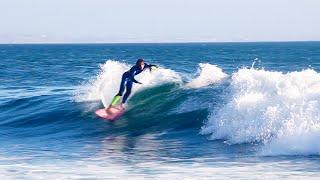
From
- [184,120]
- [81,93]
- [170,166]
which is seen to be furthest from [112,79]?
[170,166]

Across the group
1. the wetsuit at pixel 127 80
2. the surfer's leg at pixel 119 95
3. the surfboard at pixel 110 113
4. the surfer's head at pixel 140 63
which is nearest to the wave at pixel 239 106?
the surfboard at pixel 110 113

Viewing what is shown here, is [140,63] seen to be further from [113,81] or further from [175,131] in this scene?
[113,81]

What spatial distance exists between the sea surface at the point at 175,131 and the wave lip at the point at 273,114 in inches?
0.8

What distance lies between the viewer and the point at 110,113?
1950 cm

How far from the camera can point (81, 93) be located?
960 inches

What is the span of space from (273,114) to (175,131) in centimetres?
289

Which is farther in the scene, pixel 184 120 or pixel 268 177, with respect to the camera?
pixel 184 120

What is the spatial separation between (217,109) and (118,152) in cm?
363

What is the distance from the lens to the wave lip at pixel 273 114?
42.6 ft

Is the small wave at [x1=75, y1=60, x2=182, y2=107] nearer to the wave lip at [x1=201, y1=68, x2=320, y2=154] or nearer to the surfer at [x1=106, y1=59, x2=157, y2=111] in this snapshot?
the surfer at [x1=106, y1=59, x2=157, y2=111]

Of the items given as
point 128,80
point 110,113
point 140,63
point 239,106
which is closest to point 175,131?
point 239,106

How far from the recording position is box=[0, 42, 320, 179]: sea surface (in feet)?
38.5

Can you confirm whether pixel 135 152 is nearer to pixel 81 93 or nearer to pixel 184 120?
pixel 184 120

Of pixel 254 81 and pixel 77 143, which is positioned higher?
pixel 254 81
